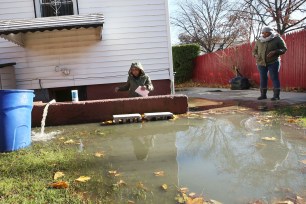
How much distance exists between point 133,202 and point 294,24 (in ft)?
92.9

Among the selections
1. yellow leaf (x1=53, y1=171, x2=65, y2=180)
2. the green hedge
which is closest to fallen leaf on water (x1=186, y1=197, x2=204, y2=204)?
Result: yellow leaf (x1=53, y1=171, x2=65, y2=180)

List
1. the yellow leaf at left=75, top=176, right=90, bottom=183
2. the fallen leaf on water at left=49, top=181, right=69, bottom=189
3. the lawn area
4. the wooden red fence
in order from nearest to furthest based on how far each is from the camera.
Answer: the lawn area, the fallen leaf on water at left=49, top=181, right=69, bottom=189, the yellow leaf at left=75, top=176, right=90, bottom=183, the wooden red fence

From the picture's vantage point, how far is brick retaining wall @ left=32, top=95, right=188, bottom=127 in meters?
6.94

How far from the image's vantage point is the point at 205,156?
4.00 metres

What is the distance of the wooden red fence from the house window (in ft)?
26.3

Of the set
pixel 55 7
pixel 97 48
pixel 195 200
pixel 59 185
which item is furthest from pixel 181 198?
pixel 55 7

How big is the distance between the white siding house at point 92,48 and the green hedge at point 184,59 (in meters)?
15.5

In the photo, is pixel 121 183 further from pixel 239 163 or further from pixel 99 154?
pixel 239 163

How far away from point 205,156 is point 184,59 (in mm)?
22104

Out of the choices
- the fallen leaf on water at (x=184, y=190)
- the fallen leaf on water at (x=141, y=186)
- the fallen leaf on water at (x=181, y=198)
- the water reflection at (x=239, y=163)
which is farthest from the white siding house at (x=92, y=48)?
the fallen leaf on water at (x=181, y=198)

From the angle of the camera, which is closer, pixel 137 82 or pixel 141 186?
pixel 141 186

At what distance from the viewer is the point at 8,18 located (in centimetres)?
946

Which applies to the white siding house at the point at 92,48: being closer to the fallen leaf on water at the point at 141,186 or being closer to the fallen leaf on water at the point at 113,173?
the fallen leaf on water at the point at 113,173

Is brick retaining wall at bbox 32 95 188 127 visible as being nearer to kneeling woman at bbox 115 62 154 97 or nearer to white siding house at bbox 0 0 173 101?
kneeling woman at bbox 115 62 154 97
